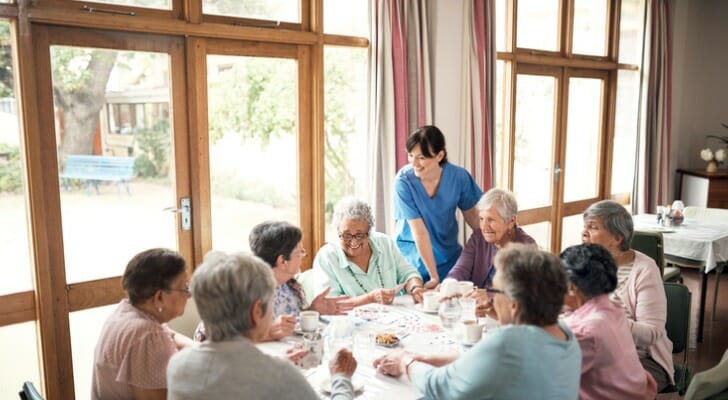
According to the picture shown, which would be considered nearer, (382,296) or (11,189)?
(382,296)

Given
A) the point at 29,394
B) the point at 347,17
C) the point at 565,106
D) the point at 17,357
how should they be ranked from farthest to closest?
the point at 565,106 < the point at 347,17 < the point at 17,357 < the point at 29,394

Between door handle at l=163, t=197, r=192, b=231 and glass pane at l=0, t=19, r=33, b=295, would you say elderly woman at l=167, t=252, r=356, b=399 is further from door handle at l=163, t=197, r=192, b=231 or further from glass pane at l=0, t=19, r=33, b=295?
door handle at l=163, t=197, r=192, b=231

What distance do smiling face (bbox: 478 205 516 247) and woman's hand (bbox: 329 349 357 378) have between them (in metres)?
1.36

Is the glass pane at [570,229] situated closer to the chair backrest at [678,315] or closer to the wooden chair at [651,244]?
the wooden chair at [651,244]

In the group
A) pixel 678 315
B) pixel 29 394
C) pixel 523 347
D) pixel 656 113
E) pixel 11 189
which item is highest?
pixel 656 113

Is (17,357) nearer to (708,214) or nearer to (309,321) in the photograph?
(309,321)

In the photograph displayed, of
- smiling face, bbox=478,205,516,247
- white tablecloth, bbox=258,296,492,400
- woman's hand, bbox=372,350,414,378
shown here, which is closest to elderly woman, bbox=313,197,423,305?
white tablecloth, bbox=258,296,492,400

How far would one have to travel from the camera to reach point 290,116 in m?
4.00

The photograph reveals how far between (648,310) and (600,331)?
28.2 inches

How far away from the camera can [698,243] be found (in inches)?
169

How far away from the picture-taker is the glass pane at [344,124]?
4168 mm

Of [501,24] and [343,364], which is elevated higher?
[501,24]

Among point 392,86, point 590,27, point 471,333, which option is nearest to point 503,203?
point 471,333

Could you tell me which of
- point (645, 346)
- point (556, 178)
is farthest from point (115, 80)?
point (556, 178)
